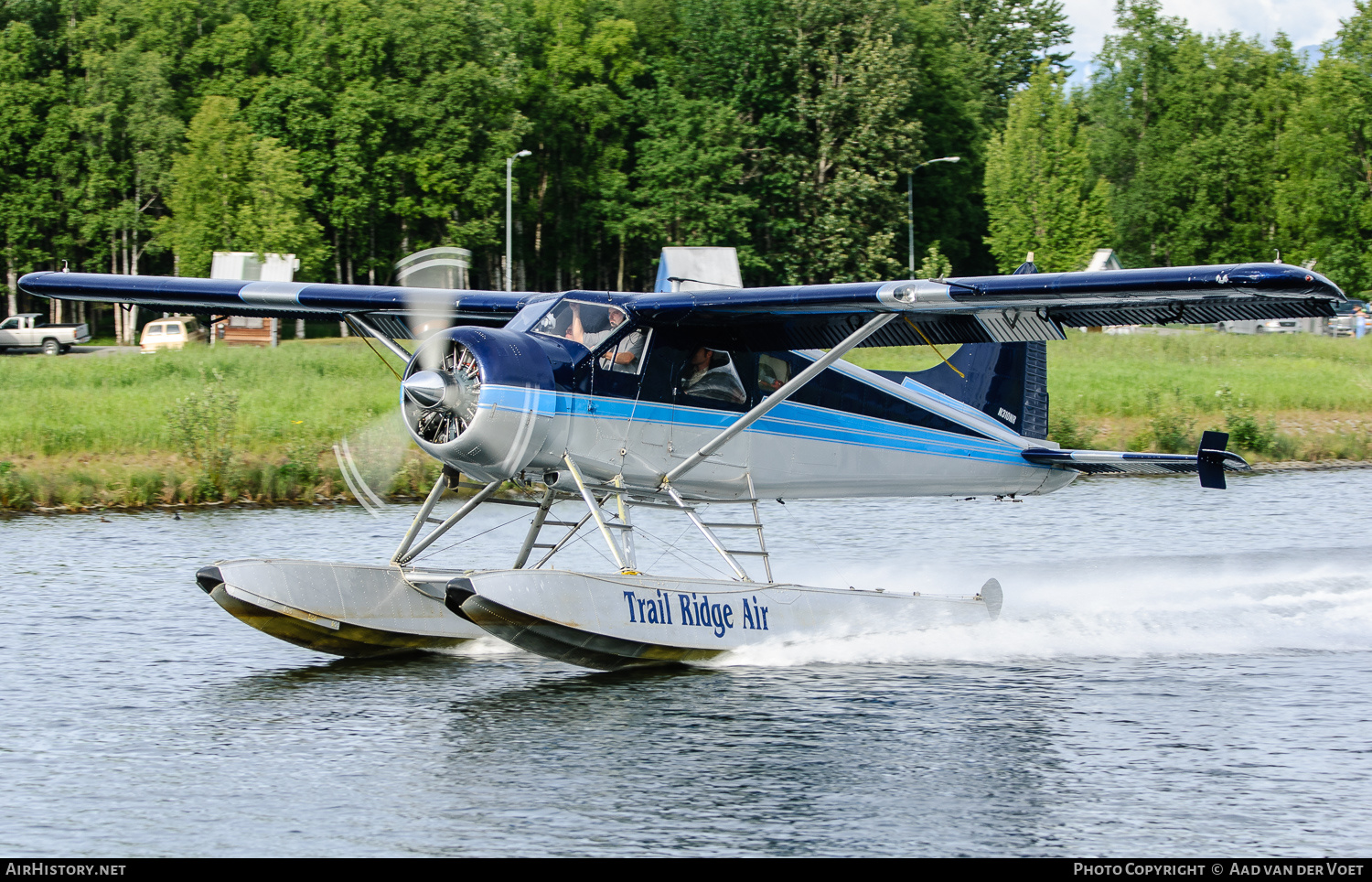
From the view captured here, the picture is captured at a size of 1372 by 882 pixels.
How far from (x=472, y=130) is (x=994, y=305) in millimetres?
47242

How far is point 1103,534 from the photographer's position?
1844 centimetres

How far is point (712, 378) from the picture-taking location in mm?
11227

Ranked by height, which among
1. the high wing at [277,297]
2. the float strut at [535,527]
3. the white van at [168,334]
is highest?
the white van at [168,334]

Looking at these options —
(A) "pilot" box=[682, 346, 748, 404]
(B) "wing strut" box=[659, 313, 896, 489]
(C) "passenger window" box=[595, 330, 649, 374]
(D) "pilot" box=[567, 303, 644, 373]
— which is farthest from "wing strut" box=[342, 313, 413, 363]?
(B) "wing strut" box=[659, 313, 896, 489]

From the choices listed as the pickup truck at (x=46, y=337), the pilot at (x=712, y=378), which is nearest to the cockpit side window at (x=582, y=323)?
the pilot at (x=712, y=378)

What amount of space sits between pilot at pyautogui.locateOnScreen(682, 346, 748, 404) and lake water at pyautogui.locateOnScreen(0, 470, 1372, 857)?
212 centimetres

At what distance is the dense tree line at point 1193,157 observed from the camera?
191 ft

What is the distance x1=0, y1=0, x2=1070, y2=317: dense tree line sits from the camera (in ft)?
176

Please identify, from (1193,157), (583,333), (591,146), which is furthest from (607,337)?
(1193,157)

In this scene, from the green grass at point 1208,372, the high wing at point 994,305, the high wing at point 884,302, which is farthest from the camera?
the green grass at point 1208,372

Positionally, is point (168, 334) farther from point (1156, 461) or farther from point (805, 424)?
point (1156, 461)

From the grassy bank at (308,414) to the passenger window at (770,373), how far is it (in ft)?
9.80

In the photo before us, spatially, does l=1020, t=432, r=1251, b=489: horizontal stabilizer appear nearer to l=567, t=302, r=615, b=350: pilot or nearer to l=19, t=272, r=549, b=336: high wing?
l=567, t=302, r=615, b=350: pilot

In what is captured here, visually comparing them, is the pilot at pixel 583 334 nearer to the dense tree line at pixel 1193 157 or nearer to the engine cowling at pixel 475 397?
the engine cowling at pixel 475 397
